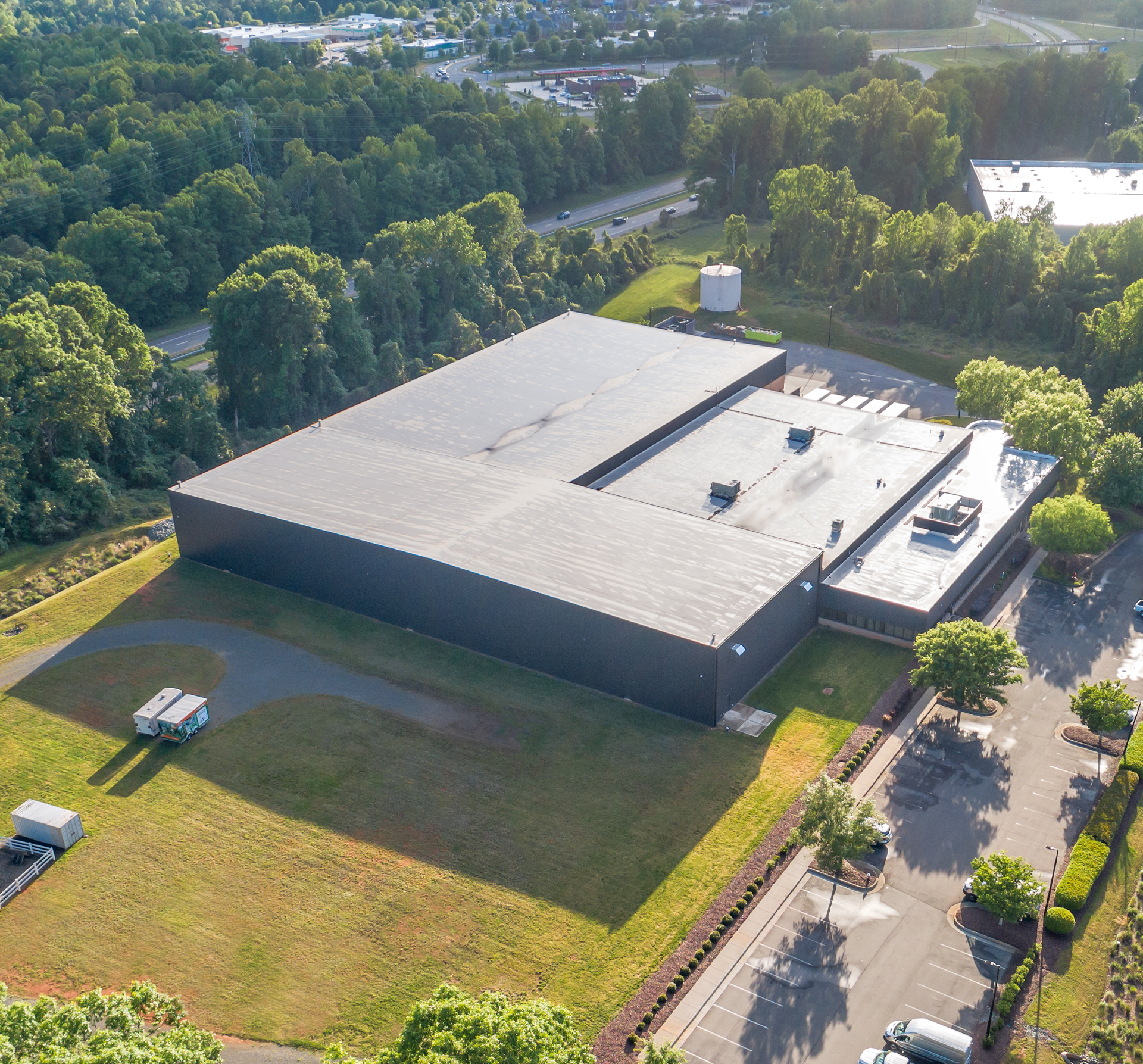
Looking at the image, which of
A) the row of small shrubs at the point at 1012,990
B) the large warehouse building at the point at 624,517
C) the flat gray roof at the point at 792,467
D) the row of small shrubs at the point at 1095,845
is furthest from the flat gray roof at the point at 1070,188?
the row of small shrubs at the point at 1012,990

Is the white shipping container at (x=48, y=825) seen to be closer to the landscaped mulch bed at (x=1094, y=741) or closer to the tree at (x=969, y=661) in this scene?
the tree at (x=969, y=661)

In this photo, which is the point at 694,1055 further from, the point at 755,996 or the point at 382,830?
the point at 382,830

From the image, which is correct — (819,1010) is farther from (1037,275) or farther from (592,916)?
(1037,275)

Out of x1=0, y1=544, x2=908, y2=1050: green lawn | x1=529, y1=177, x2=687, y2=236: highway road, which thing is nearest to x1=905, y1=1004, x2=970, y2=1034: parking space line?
x1=0, y1=544, x2=908, y2=1050: green lawn

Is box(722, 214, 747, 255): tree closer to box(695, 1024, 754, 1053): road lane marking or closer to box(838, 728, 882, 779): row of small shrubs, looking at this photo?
box(838, 728, 882, 779): row of small shrubs

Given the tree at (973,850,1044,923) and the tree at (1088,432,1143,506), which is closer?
the tree at (973,850,1044,923)

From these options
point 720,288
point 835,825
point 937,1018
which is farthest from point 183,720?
point 720,288
